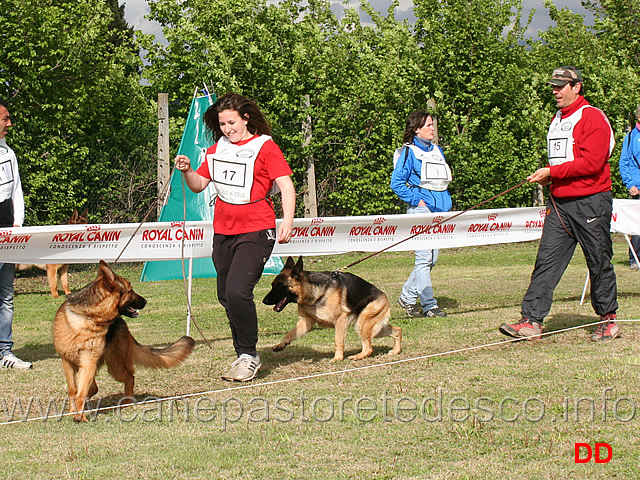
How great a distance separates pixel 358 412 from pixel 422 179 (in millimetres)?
4017

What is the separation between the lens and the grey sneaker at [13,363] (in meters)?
6.07

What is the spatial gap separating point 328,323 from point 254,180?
5.03ft

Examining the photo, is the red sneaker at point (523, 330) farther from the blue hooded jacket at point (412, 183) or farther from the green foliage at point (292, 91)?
the green foliage at point (292, 91)

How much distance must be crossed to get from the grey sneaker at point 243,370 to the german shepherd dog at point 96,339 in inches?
25.7

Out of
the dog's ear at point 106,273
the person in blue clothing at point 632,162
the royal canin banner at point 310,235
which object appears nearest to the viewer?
the dog's ear at point 106,273

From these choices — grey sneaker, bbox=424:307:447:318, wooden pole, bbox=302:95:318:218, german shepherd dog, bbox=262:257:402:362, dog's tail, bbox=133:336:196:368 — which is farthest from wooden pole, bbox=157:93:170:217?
dog's tail, bbox=133:336:196:368

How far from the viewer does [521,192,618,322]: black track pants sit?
6.25 m

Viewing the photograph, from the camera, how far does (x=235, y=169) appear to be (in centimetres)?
537

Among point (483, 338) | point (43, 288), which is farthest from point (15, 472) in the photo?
point (43, 288)

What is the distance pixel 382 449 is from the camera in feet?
12.4

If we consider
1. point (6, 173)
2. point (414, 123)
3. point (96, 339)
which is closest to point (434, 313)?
point (414, 123)

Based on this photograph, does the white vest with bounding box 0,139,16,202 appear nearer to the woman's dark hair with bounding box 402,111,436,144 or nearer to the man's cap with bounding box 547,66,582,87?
the woman's dark hair with bounding box 402,111,436,144

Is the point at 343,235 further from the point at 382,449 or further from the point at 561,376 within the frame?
the point at 382,449

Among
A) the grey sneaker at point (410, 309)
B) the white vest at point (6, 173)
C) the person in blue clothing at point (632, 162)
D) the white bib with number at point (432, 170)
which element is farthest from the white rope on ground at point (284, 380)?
the person in blue clothing at point (632, 162)
